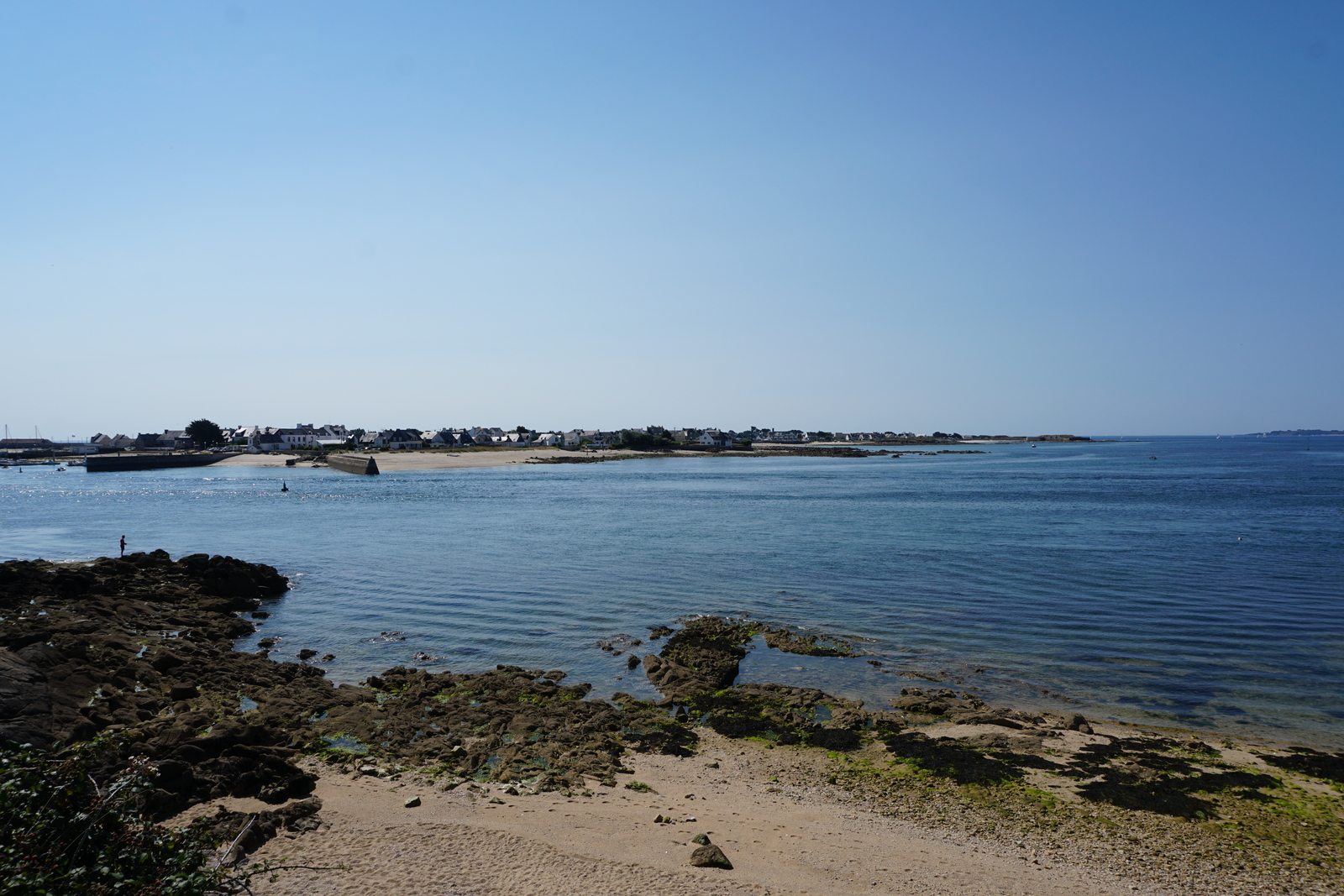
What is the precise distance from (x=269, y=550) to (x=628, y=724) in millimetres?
30745

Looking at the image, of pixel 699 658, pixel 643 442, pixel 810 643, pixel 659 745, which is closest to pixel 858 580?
pixel 810 643

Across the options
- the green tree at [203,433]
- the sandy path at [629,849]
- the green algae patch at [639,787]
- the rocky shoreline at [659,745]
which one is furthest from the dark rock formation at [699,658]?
the green tree at [203,433]

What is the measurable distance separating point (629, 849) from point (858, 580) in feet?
67.8

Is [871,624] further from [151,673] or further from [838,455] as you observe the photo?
[838,455]

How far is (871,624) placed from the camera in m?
21.6

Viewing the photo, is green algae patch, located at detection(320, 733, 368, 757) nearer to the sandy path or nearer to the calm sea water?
the sandy path

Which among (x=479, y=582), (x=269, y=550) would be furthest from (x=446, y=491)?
(x=479, y=582)

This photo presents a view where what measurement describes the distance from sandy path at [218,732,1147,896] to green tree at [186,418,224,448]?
185392 mm

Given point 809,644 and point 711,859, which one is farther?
point 809,644

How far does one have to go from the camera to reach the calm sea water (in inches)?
671

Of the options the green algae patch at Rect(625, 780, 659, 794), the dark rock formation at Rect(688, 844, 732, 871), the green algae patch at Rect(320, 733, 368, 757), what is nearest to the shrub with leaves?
the dark rock formation at Rect(688, 844, 732, 871)

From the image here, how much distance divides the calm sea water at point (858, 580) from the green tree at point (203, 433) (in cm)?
10915

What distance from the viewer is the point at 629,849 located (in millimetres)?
9188

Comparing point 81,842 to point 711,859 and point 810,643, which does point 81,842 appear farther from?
point 810,643
